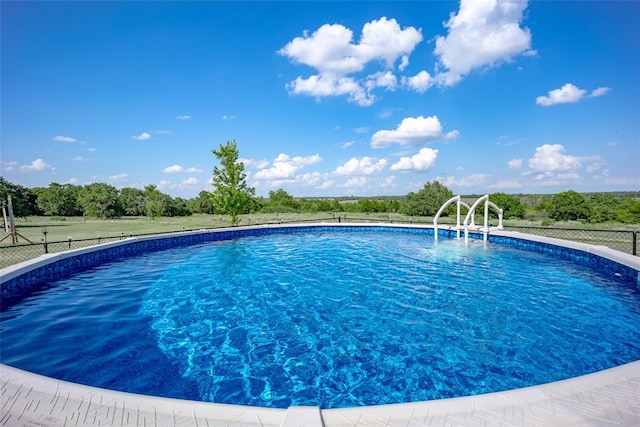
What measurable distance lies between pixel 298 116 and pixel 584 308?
21709 mm

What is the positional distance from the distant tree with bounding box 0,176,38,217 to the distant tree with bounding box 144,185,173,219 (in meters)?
8.90

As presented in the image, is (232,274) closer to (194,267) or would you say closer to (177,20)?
(194,267)

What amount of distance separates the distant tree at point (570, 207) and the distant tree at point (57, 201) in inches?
1707

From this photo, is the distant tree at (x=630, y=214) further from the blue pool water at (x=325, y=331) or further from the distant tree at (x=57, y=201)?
the distant tree at (x=57, y=201)

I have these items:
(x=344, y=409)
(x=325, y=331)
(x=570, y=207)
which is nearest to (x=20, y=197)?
(x=325, y=331)

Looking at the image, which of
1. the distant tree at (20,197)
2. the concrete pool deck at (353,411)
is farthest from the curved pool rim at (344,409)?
the distant tree at (20,197)

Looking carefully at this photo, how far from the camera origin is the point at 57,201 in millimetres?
28094

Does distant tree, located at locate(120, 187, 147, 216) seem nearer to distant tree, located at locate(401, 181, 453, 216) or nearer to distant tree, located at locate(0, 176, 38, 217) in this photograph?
distant tree, located at locate(0, 176, 38, 217)

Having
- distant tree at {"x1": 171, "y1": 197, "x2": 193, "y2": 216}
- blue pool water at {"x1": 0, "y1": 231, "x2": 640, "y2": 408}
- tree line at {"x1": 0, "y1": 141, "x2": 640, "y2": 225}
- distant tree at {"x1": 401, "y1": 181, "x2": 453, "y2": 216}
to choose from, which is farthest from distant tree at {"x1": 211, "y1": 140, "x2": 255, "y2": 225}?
distant tree at {"x1": 401, "y1": 181, "x2": 453, "y2": 216}

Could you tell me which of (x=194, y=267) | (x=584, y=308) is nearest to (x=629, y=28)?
(x=584, y=308)

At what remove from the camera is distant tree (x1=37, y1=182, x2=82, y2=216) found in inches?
1102

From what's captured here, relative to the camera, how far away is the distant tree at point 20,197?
71.3 feet

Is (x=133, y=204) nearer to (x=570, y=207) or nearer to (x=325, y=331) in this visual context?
(x=325, y=331)

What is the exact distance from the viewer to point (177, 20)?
10.8 metres
